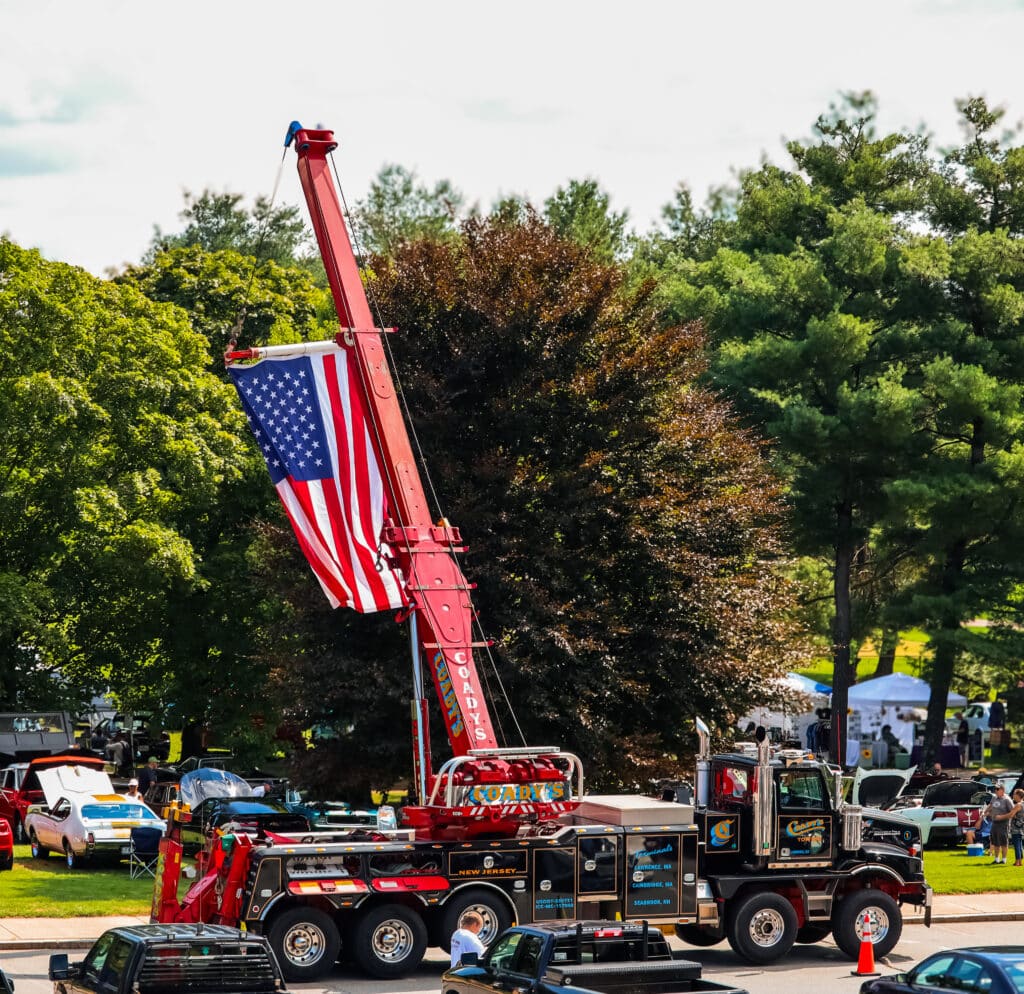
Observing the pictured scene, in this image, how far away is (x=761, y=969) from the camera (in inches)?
850

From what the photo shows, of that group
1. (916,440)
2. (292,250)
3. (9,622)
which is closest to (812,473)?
(916,440)

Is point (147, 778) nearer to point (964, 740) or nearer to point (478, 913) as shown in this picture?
point (478, 913)

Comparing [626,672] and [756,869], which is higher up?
[626,672]

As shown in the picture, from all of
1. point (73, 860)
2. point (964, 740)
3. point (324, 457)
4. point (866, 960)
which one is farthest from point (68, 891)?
Answer: point (964, 740)

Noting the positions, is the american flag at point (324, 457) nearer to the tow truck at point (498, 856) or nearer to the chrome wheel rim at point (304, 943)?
the tow truck at point (498, 856)

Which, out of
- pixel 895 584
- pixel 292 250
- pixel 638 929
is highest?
pixel 292 250

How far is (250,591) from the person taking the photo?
44469mm

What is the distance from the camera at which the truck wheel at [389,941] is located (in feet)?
66.9

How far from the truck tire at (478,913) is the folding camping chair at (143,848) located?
966 cm

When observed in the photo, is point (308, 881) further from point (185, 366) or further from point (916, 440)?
point (916, 440)

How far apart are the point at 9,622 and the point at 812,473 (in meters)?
22.3

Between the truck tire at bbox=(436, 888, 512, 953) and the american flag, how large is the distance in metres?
4.12

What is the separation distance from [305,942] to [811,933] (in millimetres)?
7426

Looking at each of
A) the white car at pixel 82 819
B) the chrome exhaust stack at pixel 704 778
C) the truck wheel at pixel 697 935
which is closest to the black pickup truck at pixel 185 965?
the chrome exhaust stack at pixel 704 778
